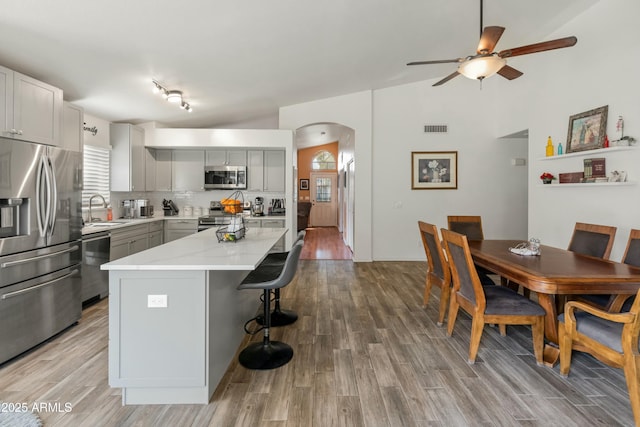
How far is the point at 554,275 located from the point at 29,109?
13.6 ft

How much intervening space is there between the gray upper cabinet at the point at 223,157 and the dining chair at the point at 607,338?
16.6 feet

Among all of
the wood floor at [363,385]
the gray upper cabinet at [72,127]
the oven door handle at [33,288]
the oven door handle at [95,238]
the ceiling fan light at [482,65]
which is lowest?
the wood floor at [363,385]

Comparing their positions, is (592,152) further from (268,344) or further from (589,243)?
(268,344)

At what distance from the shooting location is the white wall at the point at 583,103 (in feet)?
11.1

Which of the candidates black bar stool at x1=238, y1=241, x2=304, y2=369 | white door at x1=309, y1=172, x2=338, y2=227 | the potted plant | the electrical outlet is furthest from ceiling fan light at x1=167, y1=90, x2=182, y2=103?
white door at x1=309, y1=172, x2=338, y2=227

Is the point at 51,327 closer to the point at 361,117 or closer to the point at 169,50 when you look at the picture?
the point at 169,50

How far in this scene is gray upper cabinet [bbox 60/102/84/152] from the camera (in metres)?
3.26

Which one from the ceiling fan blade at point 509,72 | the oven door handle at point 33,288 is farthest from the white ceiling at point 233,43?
the oven door handle at point 33,288

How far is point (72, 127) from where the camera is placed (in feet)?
11.1

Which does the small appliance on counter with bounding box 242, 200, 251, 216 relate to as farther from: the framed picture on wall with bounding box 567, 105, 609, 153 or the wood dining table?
the framed picture on wall with bounding box 567, 105, 609, 153

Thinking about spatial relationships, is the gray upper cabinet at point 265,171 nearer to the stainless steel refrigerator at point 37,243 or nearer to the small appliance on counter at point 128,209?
the small appliance on counter at point 128,209

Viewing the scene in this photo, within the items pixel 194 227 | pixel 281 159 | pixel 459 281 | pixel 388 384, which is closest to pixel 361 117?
pixel 281 159

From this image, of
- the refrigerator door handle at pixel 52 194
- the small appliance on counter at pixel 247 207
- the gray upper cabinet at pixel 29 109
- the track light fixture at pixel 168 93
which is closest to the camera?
the gray upper cabinet at pixel 29 109

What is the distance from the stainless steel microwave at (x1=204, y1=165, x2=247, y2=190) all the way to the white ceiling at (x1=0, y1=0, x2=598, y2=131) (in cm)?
98
